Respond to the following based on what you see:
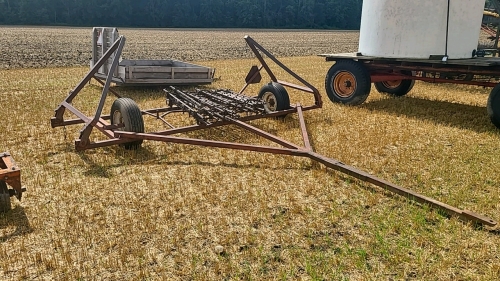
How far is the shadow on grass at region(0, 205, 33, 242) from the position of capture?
3.77 m

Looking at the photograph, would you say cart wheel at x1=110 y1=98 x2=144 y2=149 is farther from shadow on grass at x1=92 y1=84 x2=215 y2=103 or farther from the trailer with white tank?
the trailer with white tank

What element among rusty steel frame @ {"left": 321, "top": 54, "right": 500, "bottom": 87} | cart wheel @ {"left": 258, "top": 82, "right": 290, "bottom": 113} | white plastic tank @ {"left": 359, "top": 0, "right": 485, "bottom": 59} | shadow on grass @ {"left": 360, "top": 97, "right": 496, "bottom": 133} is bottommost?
shadow on grass @ {"left": 360, "top": 97, "right": 496, "bottom": 133}

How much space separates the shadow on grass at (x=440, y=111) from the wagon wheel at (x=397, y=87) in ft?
1.08

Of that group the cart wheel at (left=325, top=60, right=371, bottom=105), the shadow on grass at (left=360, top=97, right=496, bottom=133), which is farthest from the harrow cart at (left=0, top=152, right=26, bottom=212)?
the cart wheel at (left=325, top=60, right=371, bottom=105)

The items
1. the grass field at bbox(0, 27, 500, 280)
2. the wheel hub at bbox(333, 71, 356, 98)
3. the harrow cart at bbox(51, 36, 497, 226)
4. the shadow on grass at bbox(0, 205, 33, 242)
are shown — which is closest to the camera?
the grass field at bbox(0, 27, 500, 280)

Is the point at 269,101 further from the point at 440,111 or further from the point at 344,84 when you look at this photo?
the point at 440,111

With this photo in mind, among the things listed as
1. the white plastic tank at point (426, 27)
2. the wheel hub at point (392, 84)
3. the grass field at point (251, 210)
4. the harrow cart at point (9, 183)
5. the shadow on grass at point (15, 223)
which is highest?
the white plastic tank at point (426, 27)

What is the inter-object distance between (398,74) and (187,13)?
2916 inches

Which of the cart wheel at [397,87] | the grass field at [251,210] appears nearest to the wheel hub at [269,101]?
the grass field at [251,210]

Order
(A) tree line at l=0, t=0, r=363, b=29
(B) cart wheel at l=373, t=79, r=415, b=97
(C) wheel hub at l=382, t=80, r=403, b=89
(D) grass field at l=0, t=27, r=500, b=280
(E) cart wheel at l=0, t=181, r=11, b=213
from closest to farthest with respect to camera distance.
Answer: (D) grass field at l=0, t=27, r=500, b=280 → (E) cart wheel at l=0, t=181, r=11, b=213 → (B) cart wheel at l=373, t=79, r=415, b=97 → (C) wheel hub at l=382, t=80, r=403, b=89 → (A) tree line at l=0, t=0, r=363, b=29

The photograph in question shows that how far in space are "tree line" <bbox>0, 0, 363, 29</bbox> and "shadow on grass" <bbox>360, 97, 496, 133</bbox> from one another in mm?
66404

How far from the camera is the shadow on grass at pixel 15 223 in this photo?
3768mm

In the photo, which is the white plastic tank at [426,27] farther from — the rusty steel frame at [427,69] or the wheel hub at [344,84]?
the wheel hub at [344,84]

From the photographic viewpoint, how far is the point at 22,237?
3.72 meters
